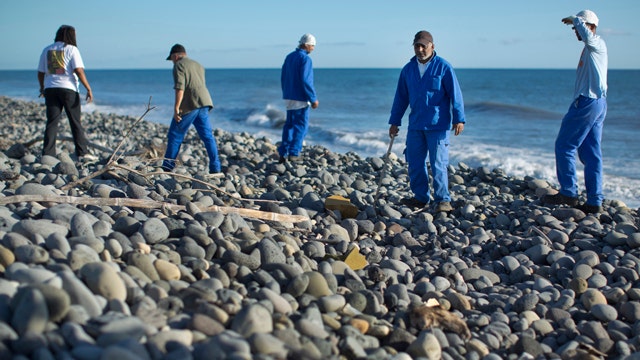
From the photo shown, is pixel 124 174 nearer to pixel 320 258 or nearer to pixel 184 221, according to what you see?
pixel 184 221

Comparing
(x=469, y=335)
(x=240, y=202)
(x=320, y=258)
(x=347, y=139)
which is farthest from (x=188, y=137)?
(x=469, y=335)

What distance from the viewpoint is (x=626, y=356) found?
9.95 feet

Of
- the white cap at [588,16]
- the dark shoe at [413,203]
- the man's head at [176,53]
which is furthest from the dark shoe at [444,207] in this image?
the man's head at [176,53]

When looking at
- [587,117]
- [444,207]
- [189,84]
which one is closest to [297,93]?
[189,84]

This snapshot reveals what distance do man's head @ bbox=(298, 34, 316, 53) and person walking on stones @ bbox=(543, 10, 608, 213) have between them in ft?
11.3

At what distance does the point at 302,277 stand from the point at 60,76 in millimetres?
5377

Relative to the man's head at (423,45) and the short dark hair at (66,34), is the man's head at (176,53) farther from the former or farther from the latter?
the man's head at (423,45)

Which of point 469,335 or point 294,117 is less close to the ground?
point 294,117

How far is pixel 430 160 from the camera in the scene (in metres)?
5.62

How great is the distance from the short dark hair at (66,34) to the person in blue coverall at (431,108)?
4.14m

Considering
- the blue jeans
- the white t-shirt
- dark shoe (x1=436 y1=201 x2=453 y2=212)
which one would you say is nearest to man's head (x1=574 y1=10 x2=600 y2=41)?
dark shoe (x1=436 y1=201 x2=453 y2=212)

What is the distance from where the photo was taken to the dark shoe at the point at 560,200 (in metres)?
5.82

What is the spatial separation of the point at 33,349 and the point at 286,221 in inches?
101

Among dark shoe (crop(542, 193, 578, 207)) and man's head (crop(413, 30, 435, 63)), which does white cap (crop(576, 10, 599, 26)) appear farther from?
dark shoe (crop(542, 193, 578, 207))
